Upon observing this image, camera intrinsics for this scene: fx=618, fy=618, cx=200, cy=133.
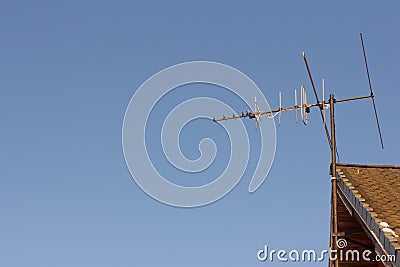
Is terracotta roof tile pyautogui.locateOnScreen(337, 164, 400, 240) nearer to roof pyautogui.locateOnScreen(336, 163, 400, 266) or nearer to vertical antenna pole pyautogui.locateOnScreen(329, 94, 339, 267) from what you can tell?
roof pyautogui.locateOnScreen(336, 163, 400, 266)

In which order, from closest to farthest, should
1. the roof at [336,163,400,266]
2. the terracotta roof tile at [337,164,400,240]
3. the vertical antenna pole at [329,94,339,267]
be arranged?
1. the roof at [336,163,400,266]
2. the terracotta roof tile at [337,164,400,240]
3. the vertical antenna pole at [329,94,339,267]

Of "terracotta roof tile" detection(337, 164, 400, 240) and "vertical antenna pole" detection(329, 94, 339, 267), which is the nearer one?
"terracotta roof tile" detection(337, 164, 400, 240)

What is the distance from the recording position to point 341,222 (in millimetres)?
9070

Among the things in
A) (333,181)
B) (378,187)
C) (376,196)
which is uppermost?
(333,181)

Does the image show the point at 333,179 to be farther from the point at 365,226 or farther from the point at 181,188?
the point at 181,188

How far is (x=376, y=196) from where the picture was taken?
745 cm

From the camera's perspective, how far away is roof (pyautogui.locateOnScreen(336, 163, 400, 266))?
19.6 feet

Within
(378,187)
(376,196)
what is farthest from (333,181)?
(376,196)

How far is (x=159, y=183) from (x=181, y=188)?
579 mm

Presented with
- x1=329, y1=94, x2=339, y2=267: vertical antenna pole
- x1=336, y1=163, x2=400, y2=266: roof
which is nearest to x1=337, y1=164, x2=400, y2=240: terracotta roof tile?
x1=336, y1=163, x2=400, y2=266: roof

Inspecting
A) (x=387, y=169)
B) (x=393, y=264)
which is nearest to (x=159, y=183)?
(x=387, y=169)

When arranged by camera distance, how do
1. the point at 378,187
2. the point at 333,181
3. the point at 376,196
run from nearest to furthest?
1. the point at 376,196
2. the point at 378,187
3. the point at 333,181

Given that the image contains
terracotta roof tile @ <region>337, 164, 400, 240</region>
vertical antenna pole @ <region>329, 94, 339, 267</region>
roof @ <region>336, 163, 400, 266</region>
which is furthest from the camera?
vertical antenna pole @ <region>329, 94, 339, 267</region>

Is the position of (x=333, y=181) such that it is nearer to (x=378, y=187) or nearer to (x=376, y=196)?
(x=378, y=187)
